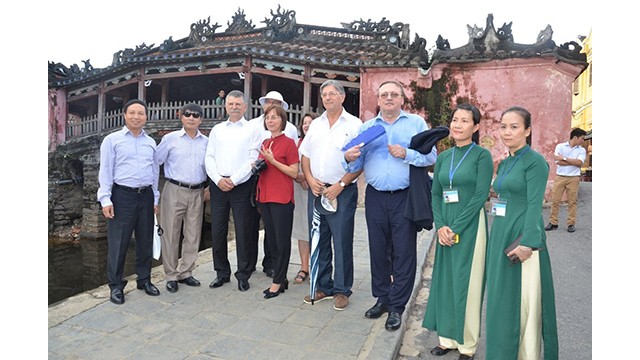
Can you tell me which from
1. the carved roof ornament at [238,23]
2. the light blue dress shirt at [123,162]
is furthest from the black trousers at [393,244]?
the carved roof ornament at [238,23]

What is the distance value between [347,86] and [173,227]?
26.5 feet

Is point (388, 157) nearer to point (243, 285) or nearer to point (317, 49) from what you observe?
point (243, 285)

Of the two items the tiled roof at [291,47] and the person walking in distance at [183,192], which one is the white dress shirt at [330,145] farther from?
the tiled roof at [291,47]

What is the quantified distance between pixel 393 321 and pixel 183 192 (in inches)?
96.2

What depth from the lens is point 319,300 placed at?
12.5 feet

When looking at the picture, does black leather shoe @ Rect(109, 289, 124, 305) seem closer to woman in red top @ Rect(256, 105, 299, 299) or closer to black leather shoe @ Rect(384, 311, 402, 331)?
woman in red top @ Rect(256, 105, 299, 299)

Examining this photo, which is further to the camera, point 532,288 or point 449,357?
Answer: point 449,357

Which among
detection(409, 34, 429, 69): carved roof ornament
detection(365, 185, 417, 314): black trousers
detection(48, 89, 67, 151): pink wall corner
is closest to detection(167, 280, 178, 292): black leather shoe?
detection(365, 185, 417, 314): black trousers

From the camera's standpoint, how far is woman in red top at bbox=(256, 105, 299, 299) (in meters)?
3.82

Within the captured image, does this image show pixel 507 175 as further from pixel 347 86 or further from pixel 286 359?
pixel 347 86

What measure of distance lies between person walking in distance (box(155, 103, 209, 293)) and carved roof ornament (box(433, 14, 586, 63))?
8132 millimetres

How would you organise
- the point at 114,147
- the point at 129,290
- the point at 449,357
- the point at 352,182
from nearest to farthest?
the point at 449,357 < the point at 352,182 < the point at 114,147 < the point at 129,290

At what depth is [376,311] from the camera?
3.37 meters

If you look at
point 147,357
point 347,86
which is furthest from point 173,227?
point 347,86
